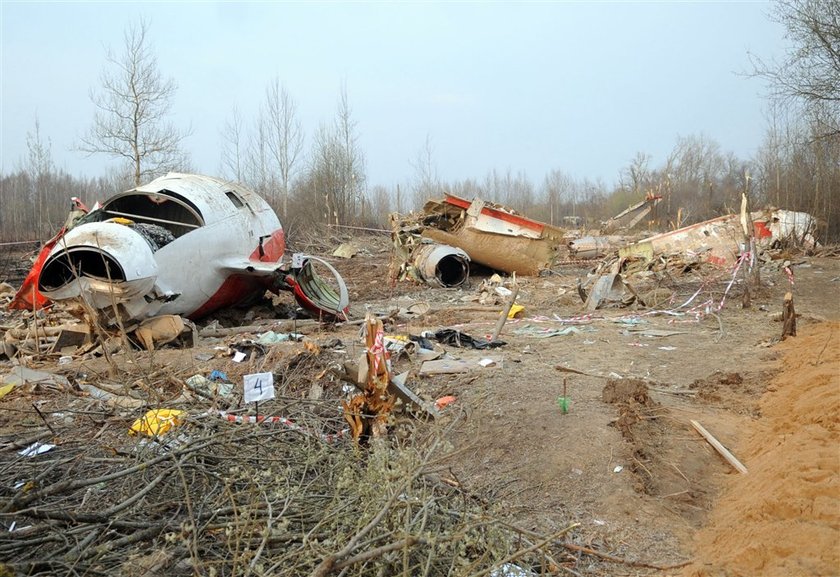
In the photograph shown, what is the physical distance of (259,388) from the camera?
4.60m

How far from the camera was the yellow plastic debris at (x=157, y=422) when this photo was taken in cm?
434

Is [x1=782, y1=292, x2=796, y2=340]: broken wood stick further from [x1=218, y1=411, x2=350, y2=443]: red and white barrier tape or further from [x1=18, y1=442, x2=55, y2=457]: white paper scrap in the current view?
[x1=18, y1=442, x2=55, y2=457]: white paper scrap

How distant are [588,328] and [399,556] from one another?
7.86m

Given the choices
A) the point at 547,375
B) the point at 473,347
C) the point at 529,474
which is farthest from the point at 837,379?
the point at 473,347

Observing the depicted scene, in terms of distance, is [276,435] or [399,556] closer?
[399,556]

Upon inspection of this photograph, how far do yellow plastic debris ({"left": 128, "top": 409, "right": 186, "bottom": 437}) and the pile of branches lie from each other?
17 centimetres

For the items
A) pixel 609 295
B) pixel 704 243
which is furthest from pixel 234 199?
pixel 704 243

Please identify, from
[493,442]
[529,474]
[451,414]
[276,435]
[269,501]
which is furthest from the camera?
[451,414]

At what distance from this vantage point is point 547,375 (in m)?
6.97

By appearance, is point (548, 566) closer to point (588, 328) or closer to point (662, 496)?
point (662, 496)

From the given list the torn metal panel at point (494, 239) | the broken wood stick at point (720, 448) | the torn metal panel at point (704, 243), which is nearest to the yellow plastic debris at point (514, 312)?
the broken wood stick at point (720, 448)

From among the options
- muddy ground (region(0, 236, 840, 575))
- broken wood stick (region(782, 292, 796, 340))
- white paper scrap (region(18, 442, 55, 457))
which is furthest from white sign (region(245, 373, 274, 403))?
broken wood stick (region(782, 292, 796, 340))

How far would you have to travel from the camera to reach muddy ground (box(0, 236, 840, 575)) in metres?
3.89

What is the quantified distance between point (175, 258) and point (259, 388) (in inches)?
226
